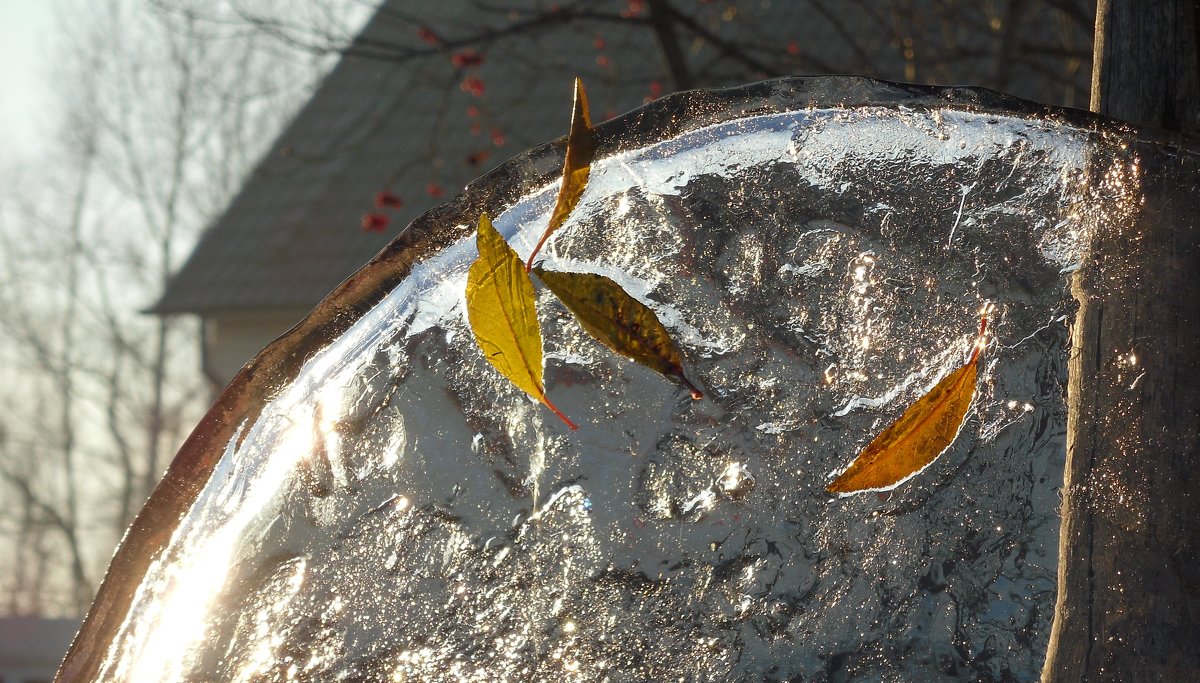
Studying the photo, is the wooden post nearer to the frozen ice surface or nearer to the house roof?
the frozen ice surface

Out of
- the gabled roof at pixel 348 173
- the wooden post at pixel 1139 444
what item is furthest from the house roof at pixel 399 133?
the wooden post at pixel 1139 444

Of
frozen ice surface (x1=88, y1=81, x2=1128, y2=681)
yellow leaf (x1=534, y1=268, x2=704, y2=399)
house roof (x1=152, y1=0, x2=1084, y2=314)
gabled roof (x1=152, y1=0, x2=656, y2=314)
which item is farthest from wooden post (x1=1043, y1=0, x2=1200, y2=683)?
gabled roof (x1=152, y1=0, x2=656, y2=314)

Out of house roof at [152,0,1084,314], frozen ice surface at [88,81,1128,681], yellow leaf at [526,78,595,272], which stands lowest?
frozen ice surface at [88,81,1128,681]

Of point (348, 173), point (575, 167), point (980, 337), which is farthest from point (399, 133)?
point (980, 337)

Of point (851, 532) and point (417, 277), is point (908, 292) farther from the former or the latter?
point (417, 277)

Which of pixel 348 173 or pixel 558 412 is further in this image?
pixel 348 173

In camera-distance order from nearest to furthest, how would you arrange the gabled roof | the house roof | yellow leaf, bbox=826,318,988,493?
yellow leaf, bbox=826,318,988,493, the house roof, the gabled roof

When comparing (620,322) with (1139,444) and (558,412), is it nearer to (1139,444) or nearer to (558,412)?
(558,412)
